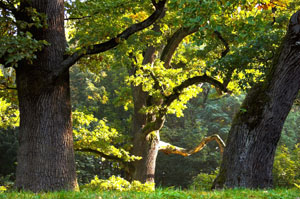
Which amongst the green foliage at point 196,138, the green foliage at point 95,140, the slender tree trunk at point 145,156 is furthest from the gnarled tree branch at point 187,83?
the green foliage at point 196,138

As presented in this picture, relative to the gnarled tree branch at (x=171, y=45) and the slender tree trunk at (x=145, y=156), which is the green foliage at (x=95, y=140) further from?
the gnarled tree branch at (x=171, y=45)

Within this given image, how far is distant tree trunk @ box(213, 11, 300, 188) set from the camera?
699cm

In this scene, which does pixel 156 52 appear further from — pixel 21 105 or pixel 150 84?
pixel 21 105

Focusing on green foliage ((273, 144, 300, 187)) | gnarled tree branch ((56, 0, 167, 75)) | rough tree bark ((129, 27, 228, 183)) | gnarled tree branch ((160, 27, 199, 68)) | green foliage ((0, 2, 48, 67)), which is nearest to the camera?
green foliage ((0, 2, 48, 67))

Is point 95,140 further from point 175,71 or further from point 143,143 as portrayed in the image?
point 175,71

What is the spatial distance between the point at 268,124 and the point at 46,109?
5067mm

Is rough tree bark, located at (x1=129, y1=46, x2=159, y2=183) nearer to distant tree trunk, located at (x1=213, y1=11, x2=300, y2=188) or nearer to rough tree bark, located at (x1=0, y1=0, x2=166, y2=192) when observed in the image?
rough tree bark, located at (x1=0, y1=0, x2=166, y2=192)

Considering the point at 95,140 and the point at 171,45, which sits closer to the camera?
the point at 95,140

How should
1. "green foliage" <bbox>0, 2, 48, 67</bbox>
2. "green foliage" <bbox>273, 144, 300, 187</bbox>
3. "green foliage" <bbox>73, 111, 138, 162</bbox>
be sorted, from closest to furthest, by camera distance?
"green foliage" <bbox>0, 2, 48, 67</bbox> < "green foliage" <bbox>73, 111, 138, 162</bbox> < "green foliage" <bbox>273, 144, 300, 187</bbox>

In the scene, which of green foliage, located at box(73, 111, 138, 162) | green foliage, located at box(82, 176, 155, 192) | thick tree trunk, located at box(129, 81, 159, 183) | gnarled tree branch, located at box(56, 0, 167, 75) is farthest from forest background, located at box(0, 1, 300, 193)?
green foliage, located at box(82, 176, 155, 192)

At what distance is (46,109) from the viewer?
23.2 feet

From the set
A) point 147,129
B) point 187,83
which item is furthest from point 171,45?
point 147,129

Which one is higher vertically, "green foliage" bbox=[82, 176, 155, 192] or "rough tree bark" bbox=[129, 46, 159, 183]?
"rough tree bark" bbox=[129, 46, 159, 183]

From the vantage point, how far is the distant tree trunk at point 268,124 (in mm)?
6992
